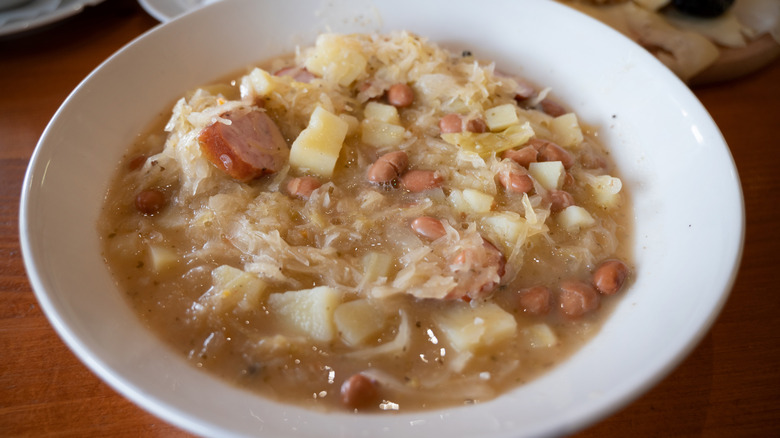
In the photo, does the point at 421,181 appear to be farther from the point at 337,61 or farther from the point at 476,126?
the point at 337,61

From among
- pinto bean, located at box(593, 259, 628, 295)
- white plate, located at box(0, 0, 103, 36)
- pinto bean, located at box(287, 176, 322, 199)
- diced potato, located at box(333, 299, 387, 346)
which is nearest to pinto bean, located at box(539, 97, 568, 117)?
pinto bean, located at box(593, 259, 628, 295)

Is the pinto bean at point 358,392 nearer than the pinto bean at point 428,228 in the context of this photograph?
Yes

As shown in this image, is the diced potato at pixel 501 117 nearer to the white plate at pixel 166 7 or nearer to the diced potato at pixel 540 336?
the diced potato at pixel 540 336

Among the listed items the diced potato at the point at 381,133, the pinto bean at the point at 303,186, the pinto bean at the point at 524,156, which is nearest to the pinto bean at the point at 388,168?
the diced potato at the point at 381,133

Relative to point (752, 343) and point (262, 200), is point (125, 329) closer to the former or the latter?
point (262, 200)

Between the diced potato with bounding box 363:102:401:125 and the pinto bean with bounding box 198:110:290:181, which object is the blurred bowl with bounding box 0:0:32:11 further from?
the diced potato with bounding box 363:102:401:125

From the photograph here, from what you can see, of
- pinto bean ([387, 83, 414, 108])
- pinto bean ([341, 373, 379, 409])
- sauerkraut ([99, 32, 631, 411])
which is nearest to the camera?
pinto bean ([341, 373, 379, 409])

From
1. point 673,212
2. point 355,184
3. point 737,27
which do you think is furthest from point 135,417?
point 737,27
